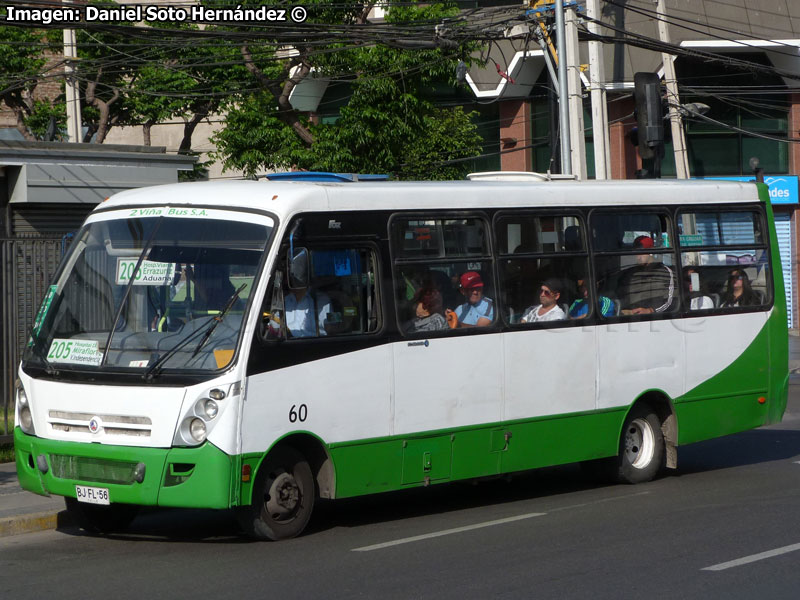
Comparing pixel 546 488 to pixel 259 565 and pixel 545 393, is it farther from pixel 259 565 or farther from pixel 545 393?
pixel 259 565

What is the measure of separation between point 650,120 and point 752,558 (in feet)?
32.0

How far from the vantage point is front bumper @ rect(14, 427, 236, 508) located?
802cm

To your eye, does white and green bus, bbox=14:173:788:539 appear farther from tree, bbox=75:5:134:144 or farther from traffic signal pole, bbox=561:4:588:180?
tree, bbox=75:5:134:144

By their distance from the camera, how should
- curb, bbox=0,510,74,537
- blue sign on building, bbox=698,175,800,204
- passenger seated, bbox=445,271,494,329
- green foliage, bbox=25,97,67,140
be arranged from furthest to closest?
green foliage, bbox=25,97,67,140, blue sign on building, bbox=698,175,800,204, passenger seated, bbox=445,271,494,329, curb, bbox=0,510,74,537

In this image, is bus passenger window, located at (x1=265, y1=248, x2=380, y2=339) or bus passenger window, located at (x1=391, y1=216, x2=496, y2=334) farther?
bus passenger window, located at (x1=391, y1=216, x2=496, y2=334)

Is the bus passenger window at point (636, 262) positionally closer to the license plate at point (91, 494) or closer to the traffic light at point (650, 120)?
the license plate at point (91, 494)

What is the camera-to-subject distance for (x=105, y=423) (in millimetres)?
8273

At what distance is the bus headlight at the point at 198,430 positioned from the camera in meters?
8.08

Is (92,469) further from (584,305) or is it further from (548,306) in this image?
(584,305)

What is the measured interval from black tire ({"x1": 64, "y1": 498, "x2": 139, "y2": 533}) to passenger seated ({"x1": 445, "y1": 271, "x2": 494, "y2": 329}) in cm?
290

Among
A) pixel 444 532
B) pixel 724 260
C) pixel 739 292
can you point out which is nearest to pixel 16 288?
pixel 444 532

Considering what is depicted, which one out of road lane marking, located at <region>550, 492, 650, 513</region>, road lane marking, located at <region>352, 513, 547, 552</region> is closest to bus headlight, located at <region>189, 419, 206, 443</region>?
road lane marking, located at <region>352, 513, 547, 552</region>

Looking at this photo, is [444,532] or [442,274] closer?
[444,532]

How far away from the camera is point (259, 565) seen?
25.5 feet
